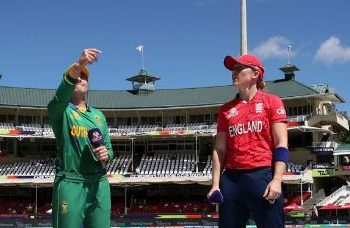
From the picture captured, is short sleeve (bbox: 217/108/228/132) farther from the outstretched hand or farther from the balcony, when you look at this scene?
the balcony

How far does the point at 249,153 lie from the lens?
4973 mm

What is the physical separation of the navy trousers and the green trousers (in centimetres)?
117

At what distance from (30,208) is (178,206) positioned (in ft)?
38.3

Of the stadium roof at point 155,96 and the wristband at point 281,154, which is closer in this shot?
the wristband at point 281,154

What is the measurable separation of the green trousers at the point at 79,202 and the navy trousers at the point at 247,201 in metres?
1.17

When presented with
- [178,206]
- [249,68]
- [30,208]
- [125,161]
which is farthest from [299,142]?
[249,68]

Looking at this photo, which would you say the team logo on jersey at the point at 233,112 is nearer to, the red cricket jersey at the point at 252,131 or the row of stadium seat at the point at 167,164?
the red cricket jersey at the point at 252,131

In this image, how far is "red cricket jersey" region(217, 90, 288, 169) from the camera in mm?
4969

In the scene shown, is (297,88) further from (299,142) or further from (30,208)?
(30,208)

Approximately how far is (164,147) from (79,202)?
146 ft

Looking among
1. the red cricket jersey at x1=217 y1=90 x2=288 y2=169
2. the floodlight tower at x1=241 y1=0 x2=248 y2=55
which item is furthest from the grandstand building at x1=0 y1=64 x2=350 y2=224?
the red cricket jersey at x1=217 y1=90 x2=288 y2=169

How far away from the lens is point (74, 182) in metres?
5.33

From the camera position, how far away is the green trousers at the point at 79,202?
5223 millimetres

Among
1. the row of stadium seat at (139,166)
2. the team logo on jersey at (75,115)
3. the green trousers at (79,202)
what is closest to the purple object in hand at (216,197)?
the green trousers at (79,202)
